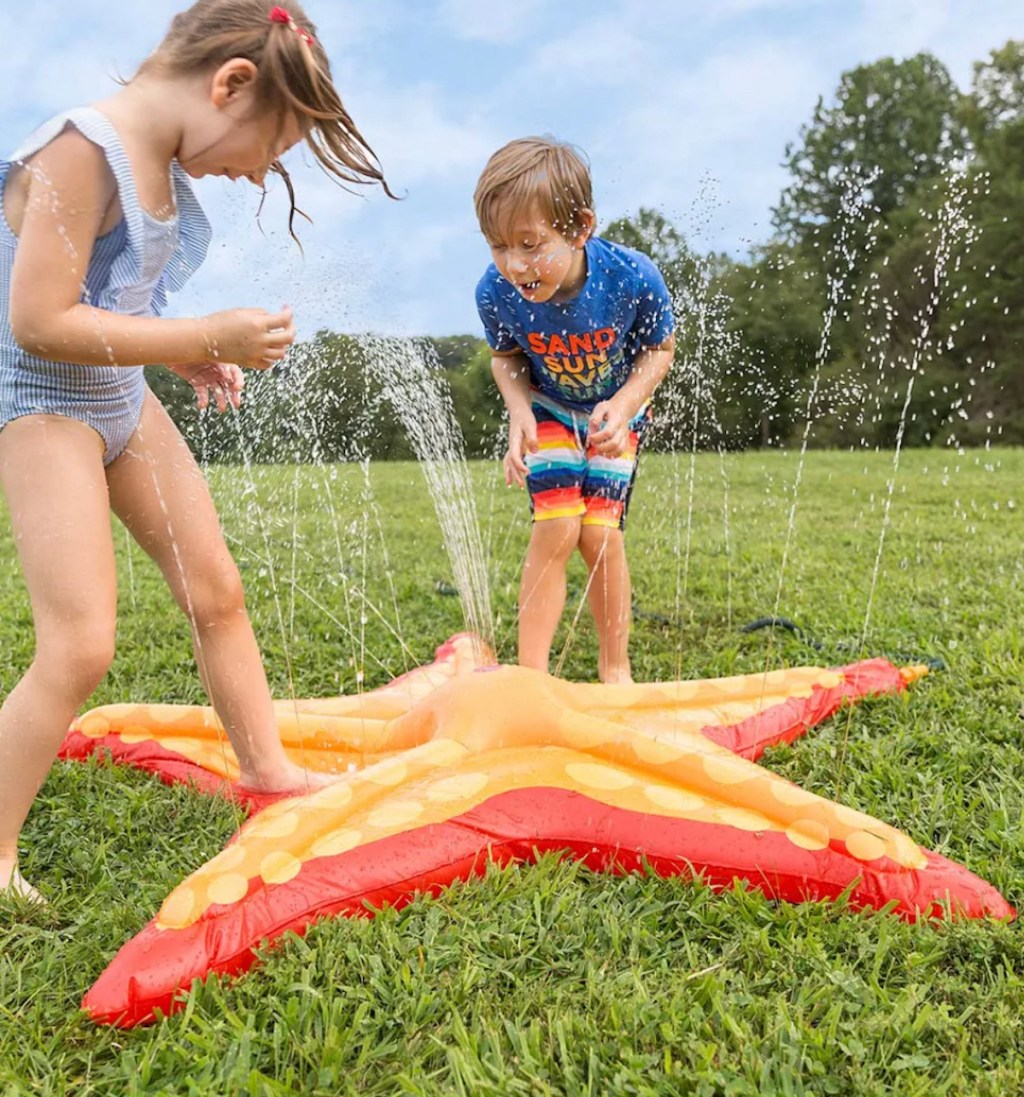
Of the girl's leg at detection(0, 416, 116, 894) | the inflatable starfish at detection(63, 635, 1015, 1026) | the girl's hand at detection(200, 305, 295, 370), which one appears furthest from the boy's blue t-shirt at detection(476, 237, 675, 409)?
the girl's leg at detection(0, 416, 116, 894)

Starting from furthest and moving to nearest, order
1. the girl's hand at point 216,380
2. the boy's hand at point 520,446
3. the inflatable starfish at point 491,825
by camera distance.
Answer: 1. the boy's hand at point 520,446
2. the girl's hand at point 216,380
3. the inflatable starfish at point 491,825

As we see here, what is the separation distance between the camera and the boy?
2.91 m

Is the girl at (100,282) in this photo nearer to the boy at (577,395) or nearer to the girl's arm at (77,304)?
the girl's arm at (77,304)

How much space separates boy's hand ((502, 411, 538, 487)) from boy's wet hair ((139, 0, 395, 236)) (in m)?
1.16

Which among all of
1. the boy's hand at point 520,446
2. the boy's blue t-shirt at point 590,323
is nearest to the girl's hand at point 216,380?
the boy's hand at point 520,446

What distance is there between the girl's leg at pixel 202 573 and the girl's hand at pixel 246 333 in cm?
38

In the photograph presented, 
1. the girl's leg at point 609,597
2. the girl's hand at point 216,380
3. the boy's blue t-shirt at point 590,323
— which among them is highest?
the boy's blue t-shirt at point 590,323

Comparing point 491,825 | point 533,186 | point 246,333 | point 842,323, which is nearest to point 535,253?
point 533,186

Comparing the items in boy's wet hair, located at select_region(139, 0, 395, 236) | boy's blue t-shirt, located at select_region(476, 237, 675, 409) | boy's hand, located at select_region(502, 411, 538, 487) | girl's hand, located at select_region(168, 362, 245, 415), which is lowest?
boy's hand, located at select_region(502, 411, 538, 487)

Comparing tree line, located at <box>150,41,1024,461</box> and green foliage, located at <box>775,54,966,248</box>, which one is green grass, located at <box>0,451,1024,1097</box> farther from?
green foliage, located at <box>775,54,966,248</box>

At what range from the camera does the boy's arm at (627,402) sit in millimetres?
2635

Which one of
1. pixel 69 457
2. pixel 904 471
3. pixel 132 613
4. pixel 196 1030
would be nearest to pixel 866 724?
pixel 196 1030

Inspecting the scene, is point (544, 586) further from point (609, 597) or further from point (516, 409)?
point (516, 409)

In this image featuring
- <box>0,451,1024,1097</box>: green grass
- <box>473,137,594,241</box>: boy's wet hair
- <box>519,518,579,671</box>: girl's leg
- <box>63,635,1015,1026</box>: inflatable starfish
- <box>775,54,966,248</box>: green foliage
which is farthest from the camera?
<box>775,54,966,248</box>: green foliage
